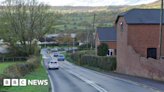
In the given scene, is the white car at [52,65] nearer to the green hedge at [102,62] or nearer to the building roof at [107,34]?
the green hedge at [102,62]

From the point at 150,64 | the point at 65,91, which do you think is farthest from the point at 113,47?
the point at 65,91

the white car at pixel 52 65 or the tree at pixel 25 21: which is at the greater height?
the tree at pixel 25 21

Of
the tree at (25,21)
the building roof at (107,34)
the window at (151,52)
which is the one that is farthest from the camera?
the building roof at (107,34)

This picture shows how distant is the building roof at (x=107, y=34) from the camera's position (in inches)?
1948

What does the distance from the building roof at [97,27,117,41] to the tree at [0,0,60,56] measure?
35.3 feet

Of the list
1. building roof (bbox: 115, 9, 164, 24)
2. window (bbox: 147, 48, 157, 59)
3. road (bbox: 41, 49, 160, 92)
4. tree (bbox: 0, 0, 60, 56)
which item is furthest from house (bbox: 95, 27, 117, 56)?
road (bbox: 41, 49, 160, 92)

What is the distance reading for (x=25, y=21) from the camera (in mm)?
45156

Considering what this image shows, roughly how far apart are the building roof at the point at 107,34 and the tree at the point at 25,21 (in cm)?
1076

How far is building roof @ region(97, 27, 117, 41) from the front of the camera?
49.5 meters

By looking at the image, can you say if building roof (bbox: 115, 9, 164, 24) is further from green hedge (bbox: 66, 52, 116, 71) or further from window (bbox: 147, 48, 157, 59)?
green hedge (bbox: 66, 52, 116, 71)

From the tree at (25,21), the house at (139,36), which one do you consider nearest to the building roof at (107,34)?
the tree at (25,21)

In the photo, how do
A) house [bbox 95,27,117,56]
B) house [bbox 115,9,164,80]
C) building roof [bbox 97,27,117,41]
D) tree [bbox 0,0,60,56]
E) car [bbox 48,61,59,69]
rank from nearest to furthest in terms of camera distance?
house [bbox 115,9,164,80] → car [bbox 48,61,59,69] → tree [bbox 0,0,60,56] → house [bbox 95,27,117,56] → building roof [bbox 97,27,117,41]

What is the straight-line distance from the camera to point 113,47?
4884 centimetres

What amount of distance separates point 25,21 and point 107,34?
17.8 metres
